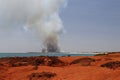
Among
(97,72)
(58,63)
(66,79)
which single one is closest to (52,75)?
(66,79)

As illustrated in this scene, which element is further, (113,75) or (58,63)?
(58,63)

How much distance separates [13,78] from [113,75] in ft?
39.8

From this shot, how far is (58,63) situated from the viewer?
48812mm

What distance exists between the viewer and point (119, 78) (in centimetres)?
2270

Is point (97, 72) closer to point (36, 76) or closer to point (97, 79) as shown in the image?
point (97, 79)

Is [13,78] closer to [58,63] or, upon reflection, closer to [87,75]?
[87,75]

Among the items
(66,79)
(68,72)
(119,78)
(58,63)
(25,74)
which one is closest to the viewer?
(119,78)

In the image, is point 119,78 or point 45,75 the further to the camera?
point 45,75

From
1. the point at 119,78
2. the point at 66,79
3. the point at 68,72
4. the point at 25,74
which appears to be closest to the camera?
the point at 119,78

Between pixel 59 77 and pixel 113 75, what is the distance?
5.58 metres

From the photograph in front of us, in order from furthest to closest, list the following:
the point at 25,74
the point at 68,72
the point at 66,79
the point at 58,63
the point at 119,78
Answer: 1. the point at 58,63
2. the point at 25,74
3. the point at 68,72
4. the point at 66,79
5. the point at 119,78

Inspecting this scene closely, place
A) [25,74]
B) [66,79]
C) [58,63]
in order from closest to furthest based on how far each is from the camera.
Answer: [66,79], [25,74], [58,63]

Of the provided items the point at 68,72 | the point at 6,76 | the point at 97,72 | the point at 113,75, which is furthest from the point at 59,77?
the point at 6,76

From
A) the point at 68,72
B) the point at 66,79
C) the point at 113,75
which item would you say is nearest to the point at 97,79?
the point at 113,75
